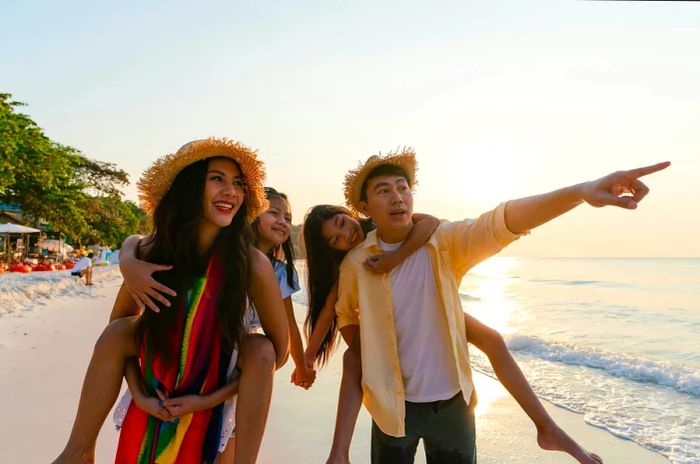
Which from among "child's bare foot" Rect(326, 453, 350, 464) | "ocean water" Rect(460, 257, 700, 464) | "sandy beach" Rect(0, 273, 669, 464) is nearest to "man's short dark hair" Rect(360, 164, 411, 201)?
"child's bare foot" Rect(326, 453, 350, 464)

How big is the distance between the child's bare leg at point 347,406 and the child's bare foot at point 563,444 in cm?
87

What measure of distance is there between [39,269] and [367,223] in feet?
75.4

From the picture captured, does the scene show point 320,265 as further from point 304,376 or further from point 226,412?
point 226,412

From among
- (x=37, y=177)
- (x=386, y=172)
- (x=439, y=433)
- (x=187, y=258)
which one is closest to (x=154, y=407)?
(x=187, y=258)

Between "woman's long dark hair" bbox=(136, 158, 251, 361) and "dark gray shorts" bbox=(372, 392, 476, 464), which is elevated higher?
"woman's long dark hair" bbox=(136, 158, 251, 361)

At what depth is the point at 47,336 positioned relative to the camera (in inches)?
309

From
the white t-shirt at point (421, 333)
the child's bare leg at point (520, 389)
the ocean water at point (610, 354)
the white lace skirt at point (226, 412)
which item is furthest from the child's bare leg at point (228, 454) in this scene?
the ocean water at point (610, 354)

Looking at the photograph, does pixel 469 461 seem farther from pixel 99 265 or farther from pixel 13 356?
pixel 99 265

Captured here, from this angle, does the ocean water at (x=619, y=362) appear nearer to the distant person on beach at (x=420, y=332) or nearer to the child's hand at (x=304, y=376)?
the distant person on beach at (x=420, y=332)

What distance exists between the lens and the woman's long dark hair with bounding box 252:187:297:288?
11.4 feet

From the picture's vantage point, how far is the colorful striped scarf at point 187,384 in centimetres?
236

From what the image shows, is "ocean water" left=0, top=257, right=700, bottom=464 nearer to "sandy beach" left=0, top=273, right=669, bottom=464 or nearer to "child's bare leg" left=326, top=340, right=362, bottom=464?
"sandy beach" left=0, top=273, right=669, bottom=464

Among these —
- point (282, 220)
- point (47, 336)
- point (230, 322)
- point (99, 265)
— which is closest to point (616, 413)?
point (282, 220)

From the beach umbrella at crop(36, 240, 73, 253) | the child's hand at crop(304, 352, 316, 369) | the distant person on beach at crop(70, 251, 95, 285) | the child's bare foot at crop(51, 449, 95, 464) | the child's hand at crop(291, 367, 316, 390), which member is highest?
the child's hand at crop(304, 352, 316, 369)
